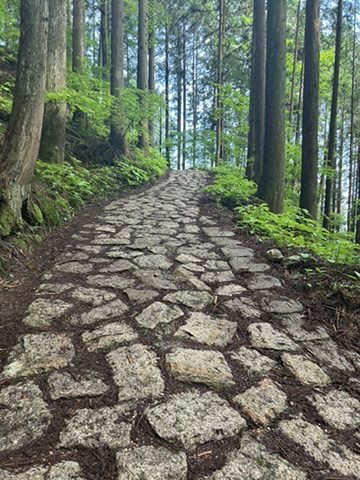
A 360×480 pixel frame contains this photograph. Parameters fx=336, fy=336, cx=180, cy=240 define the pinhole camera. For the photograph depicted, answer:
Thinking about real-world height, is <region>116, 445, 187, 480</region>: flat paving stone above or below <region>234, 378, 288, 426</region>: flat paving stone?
below

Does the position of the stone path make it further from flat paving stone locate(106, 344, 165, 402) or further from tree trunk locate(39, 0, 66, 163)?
tree trunk locate(39, 0, 66, 163)

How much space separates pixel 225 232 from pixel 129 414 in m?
3.92

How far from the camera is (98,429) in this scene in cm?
158

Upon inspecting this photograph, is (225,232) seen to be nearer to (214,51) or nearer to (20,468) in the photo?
(20,468)

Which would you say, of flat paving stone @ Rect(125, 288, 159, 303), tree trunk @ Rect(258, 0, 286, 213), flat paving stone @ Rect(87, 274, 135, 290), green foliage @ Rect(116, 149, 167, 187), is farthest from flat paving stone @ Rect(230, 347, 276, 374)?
green foliage @ Rect(116, 149, 167, 187)

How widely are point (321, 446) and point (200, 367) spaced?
0.76m

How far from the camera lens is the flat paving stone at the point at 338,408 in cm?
176

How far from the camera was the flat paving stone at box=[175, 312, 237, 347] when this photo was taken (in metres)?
2.41

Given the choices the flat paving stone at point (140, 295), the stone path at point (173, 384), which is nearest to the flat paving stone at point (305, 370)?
the stone path at point (173, 384)

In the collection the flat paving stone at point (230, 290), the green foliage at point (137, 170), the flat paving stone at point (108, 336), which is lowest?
the flat paving stone at point (108, 336)

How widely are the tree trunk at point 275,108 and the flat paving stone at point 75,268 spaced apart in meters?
4.45

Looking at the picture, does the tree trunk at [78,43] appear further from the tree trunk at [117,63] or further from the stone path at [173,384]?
the stone path at [173,384]

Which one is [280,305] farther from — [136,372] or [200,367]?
[136,372]

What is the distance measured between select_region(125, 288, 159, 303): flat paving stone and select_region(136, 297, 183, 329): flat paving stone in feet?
0.37
